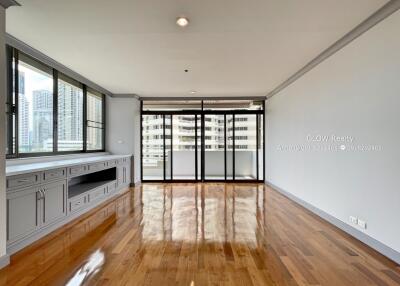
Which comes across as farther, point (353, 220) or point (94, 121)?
point (94, 121)

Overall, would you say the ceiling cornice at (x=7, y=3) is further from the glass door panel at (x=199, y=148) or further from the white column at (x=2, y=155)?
the glass door panel at (x=199, y=148)

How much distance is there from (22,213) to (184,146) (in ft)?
16.9

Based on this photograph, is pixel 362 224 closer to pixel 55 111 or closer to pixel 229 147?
pixel 229 147

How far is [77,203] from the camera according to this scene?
4055 mm

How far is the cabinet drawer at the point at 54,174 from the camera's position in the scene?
3.24 m

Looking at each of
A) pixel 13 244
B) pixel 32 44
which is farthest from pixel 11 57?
pixel 13 244

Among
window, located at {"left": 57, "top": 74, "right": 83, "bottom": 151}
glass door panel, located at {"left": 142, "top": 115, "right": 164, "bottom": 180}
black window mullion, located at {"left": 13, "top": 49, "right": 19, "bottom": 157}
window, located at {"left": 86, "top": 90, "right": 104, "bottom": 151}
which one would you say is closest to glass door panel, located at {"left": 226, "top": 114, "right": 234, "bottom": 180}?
glass door panel, located at {"left": 142, "top": 115, "right": 164, "bottom": 180}

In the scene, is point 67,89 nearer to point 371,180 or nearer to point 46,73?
point 46,73

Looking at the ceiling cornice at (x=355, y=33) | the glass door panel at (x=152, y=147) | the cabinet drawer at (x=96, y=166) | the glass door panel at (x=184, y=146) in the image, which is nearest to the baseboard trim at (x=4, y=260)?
the cabinet drawer at (x=96, y=166)

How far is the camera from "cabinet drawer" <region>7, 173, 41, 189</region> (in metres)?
2.65

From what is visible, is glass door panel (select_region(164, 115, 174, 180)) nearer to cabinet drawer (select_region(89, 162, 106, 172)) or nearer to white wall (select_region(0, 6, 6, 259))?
cabinet drawer (select_region(89, 162, 106, 172))

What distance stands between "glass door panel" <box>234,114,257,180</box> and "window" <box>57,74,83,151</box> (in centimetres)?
447

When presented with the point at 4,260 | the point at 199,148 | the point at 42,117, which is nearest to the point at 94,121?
the point at 42,117

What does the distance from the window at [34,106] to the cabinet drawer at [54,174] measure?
773mm
